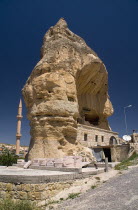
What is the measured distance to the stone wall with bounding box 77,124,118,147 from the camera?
27.5 m

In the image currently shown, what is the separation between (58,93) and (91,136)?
10.0 m

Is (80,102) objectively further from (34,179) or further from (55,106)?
(34,179)

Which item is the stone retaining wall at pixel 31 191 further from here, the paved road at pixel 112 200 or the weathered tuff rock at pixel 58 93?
the weathered tuff rock at pixel 58 93

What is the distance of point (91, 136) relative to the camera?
2927cm

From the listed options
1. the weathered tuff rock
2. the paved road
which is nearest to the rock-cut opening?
the weathered tuff rock

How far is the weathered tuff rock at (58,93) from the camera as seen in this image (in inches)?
869

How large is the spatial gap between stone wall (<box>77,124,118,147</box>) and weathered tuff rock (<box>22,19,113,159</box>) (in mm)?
2254

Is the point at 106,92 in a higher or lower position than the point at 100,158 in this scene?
higher

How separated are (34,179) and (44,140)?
1222 centimetres

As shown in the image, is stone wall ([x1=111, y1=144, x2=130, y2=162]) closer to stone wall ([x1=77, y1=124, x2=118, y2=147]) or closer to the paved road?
stone wall ([x1=77, y1=124, x2=118, y2=147])

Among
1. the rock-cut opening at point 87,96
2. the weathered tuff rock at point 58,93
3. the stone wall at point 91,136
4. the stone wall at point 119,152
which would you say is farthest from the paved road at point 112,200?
the rock-cut opening at point 87,96

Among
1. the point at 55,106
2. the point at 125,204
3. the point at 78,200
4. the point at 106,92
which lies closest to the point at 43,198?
the point at 78,200

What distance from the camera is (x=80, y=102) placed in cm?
3138

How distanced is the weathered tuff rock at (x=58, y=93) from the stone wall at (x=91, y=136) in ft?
7.40
